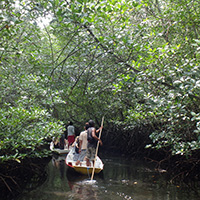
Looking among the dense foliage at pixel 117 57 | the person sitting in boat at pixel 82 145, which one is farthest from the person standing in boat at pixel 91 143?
the dense foliage at pixel 117 57

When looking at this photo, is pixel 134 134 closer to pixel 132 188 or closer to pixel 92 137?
pixel 92 137

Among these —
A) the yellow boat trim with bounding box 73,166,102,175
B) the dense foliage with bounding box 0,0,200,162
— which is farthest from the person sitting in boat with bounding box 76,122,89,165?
the dense foliage with bounding box 0,0,200,162

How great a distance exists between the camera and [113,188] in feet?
20.4

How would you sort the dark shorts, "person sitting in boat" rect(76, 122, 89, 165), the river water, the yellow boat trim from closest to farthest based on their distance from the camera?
1. the river water
2. the yellow boat trim
3. the dark shorts
4. "person sitting in boat" rect(76, 122, 89, 165)

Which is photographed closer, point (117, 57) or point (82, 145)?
point (117, 57)

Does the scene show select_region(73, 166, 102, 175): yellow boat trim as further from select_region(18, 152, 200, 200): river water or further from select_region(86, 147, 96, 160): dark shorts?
select_region(86, 147, 96, 160): dark shorts

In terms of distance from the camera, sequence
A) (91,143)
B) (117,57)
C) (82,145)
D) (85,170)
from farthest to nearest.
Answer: (82,145) → (91,143) → (85,170) → (117,57)

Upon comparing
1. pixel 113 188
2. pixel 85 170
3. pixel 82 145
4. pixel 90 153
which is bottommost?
pixel 113 188

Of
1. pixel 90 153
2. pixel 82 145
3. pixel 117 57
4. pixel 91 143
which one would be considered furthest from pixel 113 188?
pixel 117 57

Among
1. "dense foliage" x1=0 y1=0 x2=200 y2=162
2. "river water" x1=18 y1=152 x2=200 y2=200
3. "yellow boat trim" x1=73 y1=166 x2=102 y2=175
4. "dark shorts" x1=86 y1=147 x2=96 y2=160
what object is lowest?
"river water" x1=18 y1=152 x2=200 y2=200

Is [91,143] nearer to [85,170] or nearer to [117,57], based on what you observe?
[85,170]

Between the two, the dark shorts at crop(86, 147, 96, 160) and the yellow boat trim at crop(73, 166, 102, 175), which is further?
the dark shorts at crop(86, 147, 96, 160)

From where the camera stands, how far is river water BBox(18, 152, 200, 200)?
5.46 m

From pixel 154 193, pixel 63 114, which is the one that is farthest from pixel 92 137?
pixel 63 114
